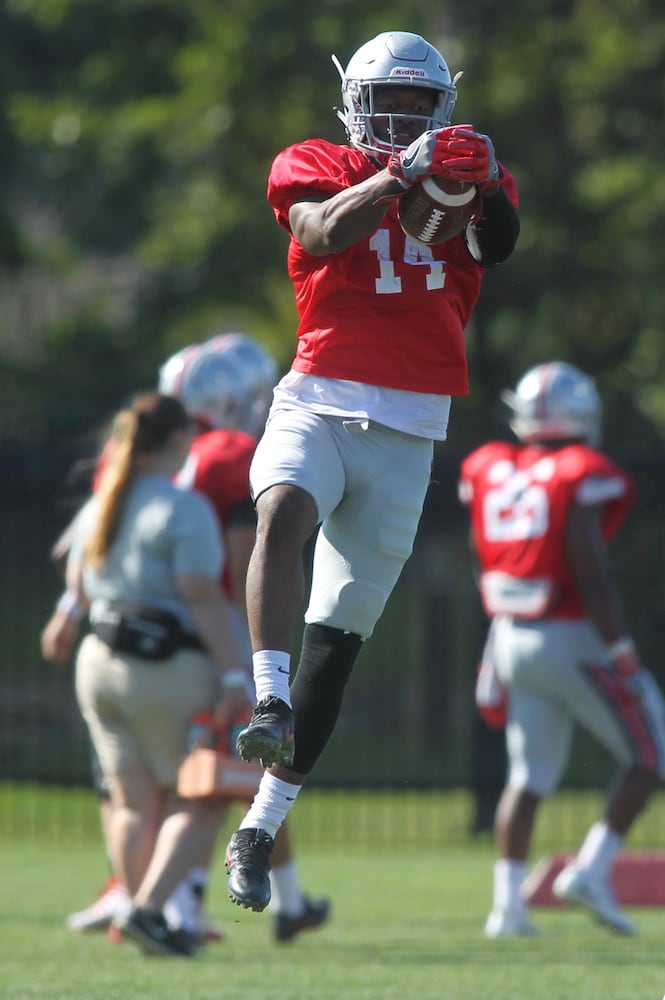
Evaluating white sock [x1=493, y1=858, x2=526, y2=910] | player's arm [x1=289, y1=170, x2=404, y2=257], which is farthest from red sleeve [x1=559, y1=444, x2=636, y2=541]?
player's arm [x1=289, y1=170, x2=404, y2=257]

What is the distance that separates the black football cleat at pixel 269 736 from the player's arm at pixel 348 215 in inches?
46.6

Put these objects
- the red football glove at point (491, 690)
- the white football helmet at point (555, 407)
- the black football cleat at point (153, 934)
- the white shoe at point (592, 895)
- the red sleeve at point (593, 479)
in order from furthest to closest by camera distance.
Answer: the red football glove at point (491, 690) < the white football helmet at point (555, 407) < the red sleeve at point (593, 479) < the white shoe at point (592, 895) < the black football cleat at point (153, 934)

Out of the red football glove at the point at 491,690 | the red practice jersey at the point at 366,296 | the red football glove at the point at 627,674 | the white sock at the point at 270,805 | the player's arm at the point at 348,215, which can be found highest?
the player's arm at the point at 348,215

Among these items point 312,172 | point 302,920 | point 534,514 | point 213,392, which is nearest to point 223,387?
point 213,392

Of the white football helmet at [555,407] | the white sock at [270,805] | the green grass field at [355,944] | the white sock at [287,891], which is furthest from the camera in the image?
the white football helmet at [555,407]

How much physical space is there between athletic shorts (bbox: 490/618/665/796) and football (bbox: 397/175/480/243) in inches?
152

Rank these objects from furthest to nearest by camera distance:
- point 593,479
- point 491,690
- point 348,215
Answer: point 491,690 → point 593,479 → point 348,215

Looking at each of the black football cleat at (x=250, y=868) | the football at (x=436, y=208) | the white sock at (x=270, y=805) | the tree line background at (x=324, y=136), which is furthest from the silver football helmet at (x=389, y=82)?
the tree line background at (x=324, y=136)

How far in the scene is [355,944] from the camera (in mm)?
7652

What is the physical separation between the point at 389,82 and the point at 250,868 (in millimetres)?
2094

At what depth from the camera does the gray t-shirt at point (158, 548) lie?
6949 millimetres

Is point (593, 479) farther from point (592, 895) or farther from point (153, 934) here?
point (153, 934)

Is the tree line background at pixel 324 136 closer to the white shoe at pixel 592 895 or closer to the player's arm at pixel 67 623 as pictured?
the white shoe at pixel 592 895

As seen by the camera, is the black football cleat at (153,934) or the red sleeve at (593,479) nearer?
the black football cleat at (153,934)
